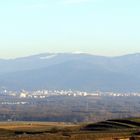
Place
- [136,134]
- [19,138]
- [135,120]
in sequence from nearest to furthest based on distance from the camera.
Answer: [19,138] < [136,134] < [135,120]

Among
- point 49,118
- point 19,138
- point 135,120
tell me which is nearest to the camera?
point 19,138

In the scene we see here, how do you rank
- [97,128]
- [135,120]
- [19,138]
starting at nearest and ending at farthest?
[19,138], [97,128], [135,120]

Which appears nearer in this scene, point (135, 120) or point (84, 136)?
point (84, 136)

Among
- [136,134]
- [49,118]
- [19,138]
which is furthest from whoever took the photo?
[49,118]

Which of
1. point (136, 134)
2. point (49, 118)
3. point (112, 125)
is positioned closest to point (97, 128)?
point (112, 125)

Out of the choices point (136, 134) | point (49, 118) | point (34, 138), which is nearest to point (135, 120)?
point (136, 134)

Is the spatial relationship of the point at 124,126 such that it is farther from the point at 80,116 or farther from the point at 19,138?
the point at 80,116

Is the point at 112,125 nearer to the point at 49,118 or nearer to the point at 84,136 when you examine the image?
the point at 84,136

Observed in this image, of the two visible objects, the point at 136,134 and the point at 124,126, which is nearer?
the point at 136,134
